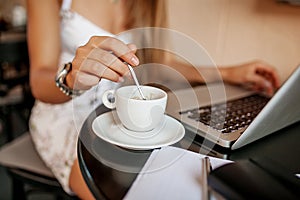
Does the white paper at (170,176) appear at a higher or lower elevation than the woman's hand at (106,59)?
lower

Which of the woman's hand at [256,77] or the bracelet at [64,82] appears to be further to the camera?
the woman's hand at [256,77]

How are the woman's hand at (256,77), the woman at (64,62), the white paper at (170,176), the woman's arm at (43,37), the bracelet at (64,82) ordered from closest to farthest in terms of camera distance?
the white paper at (170,176) < the bracelet at (64,82) < the woman at (64,62) < the woman's arm at (43,37) < the woman's hand at (256,77)

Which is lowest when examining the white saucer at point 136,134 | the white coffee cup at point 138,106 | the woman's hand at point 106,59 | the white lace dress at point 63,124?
the white lace dress at point 63,124

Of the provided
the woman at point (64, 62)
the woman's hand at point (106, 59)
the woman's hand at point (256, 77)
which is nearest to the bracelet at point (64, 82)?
the woman at point (64, 62)

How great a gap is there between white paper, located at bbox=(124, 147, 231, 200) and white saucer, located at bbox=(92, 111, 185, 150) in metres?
0.02

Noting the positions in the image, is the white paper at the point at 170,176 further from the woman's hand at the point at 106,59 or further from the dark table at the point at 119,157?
the woman's hand at the point at 106,59

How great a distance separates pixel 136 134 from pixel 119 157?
0.14 feet

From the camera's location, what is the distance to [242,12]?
1.15 metres

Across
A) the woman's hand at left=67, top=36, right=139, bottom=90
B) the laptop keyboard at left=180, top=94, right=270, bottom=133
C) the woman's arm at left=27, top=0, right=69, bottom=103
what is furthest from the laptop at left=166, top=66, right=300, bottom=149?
the woman's arm at left=27, top=0, right=69, bottom=103

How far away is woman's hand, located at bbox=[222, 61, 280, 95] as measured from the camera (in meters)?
0.93

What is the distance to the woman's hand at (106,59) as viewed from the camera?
44 centimetres

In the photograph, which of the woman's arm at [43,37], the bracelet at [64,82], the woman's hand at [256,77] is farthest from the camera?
the woman's hand at [256,77]

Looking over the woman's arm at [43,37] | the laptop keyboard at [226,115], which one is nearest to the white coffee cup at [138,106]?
the laptop keyboard at [226,115]

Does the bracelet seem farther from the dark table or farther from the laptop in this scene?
the laptop
